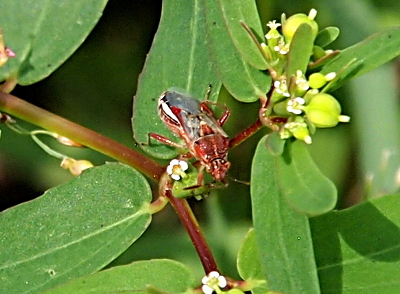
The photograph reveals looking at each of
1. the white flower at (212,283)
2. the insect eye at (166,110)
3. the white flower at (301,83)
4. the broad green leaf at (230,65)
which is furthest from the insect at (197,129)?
the white flower at (301,83)

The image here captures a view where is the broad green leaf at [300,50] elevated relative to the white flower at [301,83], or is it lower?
elevated

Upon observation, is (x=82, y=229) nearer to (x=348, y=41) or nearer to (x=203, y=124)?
(x=203, y=124)

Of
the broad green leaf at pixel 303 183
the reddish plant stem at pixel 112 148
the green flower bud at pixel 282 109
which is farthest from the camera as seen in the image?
the reddish plant stem at pixel 112 148

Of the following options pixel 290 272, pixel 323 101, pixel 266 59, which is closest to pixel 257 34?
pixel 266 59

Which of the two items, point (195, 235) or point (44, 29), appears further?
point (44, 29)

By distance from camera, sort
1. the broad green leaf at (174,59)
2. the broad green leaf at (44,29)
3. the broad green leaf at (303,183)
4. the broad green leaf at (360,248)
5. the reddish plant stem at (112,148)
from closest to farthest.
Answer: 1. the broad green leaf at (303,183)
2. the broad green leaf at (360,248)
3. the reddish plant stem at (112,148)
4. the broad green leaf at (174,59)
5. the broad green leaf at (44,29)

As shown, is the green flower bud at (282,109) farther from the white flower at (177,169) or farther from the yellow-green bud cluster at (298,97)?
the white flower at (177,169)

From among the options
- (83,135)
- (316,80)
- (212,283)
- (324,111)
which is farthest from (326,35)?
(83,135)

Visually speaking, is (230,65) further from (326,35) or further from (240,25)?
(326,35)
